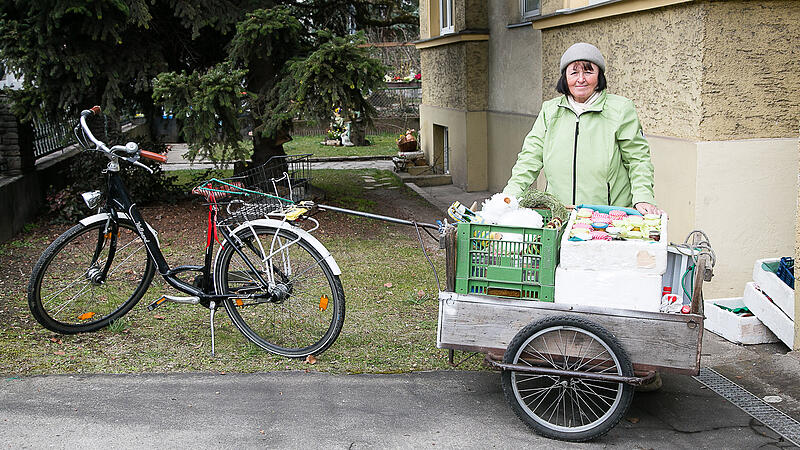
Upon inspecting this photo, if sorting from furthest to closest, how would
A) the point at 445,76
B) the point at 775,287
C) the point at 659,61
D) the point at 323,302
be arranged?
1. the point at 445,76
2. the point at 659,61
3. the point at 775,287
4. the point at 323,302

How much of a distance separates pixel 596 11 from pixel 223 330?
446cm

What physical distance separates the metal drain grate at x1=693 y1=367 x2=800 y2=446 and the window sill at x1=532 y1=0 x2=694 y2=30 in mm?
2782

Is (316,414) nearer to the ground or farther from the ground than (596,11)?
nearer to the ground

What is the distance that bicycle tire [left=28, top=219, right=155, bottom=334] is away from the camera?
194 inches

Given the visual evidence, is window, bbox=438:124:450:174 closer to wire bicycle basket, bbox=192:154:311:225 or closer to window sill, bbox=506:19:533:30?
window sill, bbox=506:19:533:30

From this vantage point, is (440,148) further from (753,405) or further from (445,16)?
(753,405)

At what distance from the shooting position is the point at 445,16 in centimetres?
1371

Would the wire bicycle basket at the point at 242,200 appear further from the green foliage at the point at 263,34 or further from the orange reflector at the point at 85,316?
the green foliage at the point at 263,34

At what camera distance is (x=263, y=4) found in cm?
888

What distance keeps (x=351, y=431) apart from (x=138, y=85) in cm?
612

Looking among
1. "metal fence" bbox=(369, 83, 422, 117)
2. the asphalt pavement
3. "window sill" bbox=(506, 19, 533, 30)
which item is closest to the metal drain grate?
the asphalt pavement

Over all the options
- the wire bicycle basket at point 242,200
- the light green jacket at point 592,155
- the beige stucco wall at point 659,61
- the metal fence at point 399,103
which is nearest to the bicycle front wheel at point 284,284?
the wire bicycle basket at point 242,200

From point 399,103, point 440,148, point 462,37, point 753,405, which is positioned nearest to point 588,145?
point 753,405

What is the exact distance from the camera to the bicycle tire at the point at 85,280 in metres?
4.93
